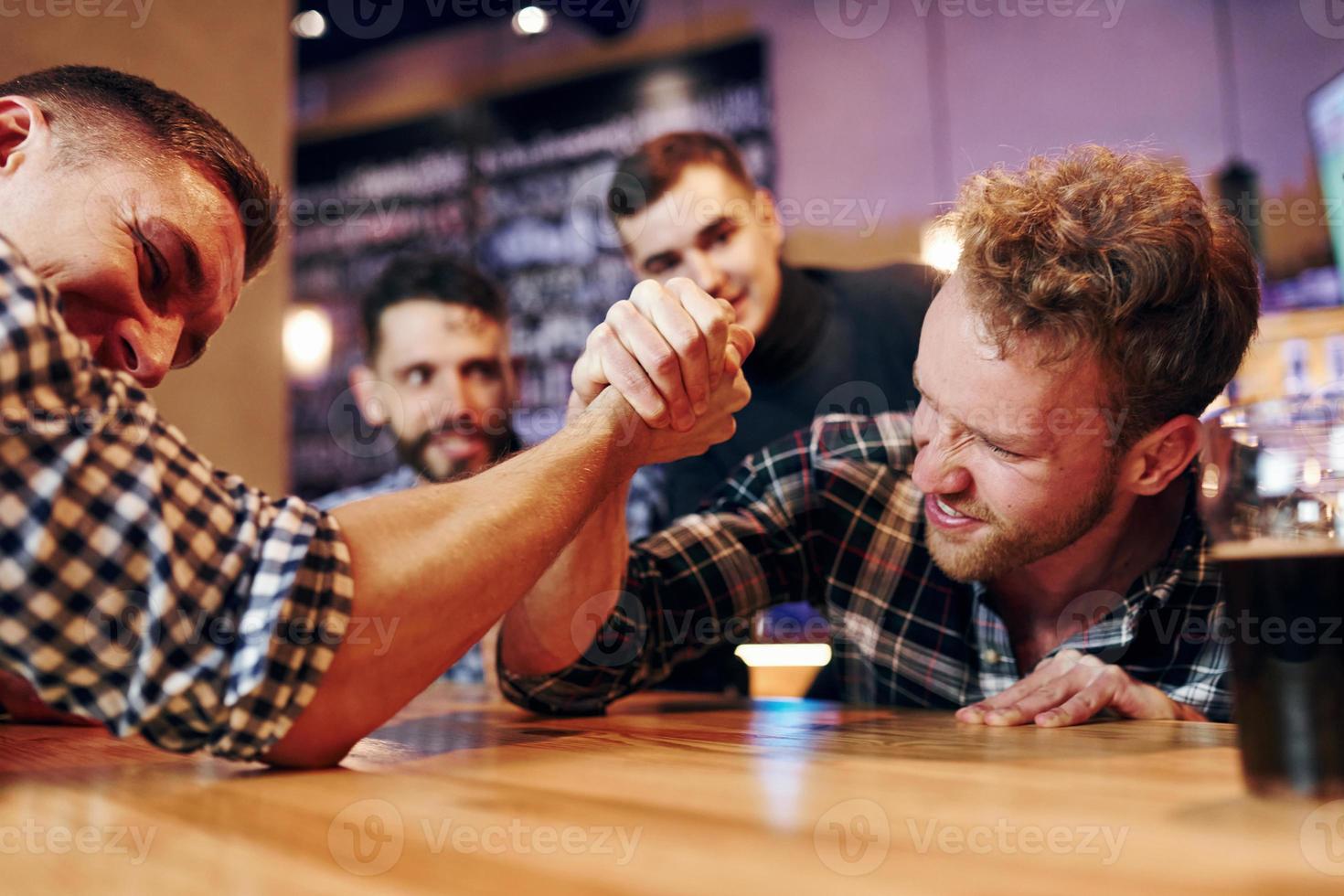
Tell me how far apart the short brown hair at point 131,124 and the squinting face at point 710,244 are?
4.36 feet

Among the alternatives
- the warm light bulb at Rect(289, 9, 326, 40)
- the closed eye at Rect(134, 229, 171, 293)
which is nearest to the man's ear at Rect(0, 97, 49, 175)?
the closed eye at Rect(134, 229, 171, 293)

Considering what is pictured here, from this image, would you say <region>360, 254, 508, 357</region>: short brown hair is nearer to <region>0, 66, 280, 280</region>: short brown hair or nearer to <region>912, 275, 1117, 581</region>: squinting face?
<region>0, 66, 280, 280</region>: short brown hair

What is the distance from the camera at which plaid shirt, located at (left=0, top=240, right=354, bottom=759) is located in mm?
568

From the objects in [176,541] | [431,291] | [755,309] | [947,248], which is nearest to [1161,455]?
[947,248]

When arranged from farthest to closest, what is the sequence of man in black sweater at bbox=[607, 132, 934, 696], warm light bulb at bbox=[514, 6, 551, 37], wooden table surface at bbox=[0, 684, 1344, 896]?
warm light bulb at bbox=[514, 6, 551, 37] < man in black sweater at bbox=[607, 132, 934, 696] < wooden table surface at bbox=[0, 684, 1344, 896]

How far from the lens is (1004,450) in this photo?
120 cm

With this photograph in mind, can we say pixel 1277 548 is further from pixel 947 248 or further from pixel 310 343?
pixel 310 343

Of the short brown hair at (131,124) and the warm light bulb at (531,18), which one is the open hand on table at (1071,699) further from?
the warm light bulb at (531,18)

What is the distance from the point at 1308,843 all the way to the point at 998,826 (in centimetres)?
12

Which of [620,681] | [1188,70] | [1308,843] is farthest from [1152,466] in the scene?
[1188,70]

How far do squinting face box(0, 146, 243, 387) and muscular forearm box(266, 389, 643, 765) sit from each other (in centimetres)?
38

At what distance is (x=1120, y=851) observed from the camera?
1.46ft

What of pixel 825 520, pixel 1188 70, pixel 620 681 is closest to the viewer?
pixel 620 681

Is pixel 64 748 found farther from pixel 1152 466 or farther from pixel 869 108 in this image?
pixel 869 108
